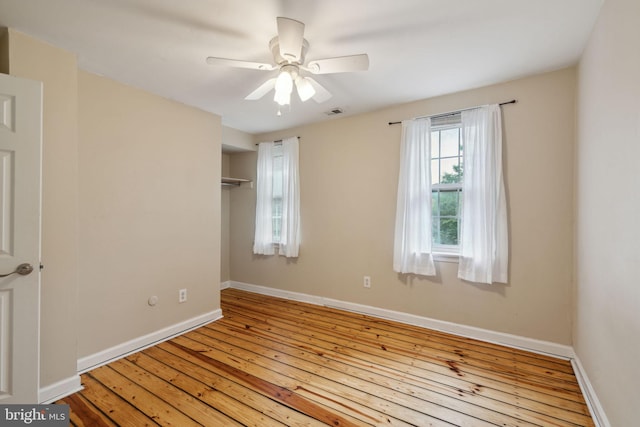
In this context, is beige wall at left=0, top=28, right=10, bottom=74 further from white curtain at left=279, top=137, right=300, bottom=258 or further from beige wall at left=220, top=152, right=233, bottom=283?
beige wall at left=220, top=152, right=233, bottom=283

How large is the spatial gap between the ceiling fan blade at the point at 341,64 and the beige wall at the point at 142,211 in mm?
1853

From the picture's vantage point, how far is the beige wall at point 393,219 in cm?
243

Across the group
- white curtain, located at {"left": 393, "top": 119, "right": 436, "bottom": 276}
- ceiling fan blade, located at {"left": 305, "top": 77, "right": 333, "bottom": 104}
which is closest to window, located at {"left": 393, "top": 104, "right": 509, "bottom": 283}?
white curtain, located at {"left": 393, "top": 119, "right": 436, "bottom": 276}

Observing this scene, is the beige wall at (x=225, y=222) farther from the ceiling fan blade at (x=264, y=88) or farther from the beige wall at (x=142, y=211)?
the ceiling fan blade at (x=264, y=88)

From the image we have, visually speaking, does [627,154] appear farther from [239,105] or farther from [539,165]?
[239,105]

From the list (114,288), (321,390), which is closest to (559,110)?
(321,390)

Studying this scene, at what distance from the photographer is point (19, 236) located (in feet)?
5.39

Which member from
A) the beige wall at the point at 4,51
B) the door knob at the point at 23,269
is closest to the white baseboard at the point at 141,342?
the door knob at the point at 23,269

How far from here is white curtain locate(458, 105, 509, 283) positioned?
8.56ft

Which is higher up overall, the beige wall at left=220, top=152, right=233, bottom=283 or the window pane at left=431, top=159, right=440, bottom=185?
the window pane at left=431, top=159, right=440, bottom=185

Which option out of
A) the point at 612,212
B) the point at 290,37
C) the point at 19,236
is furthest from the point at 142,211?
the point at 612,212

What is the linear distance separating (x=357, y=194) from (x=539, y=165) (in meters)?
1.81

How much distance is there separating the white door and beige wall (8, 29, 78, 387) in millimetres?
246

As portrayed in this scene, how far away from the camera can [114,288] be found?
8.14 feet
